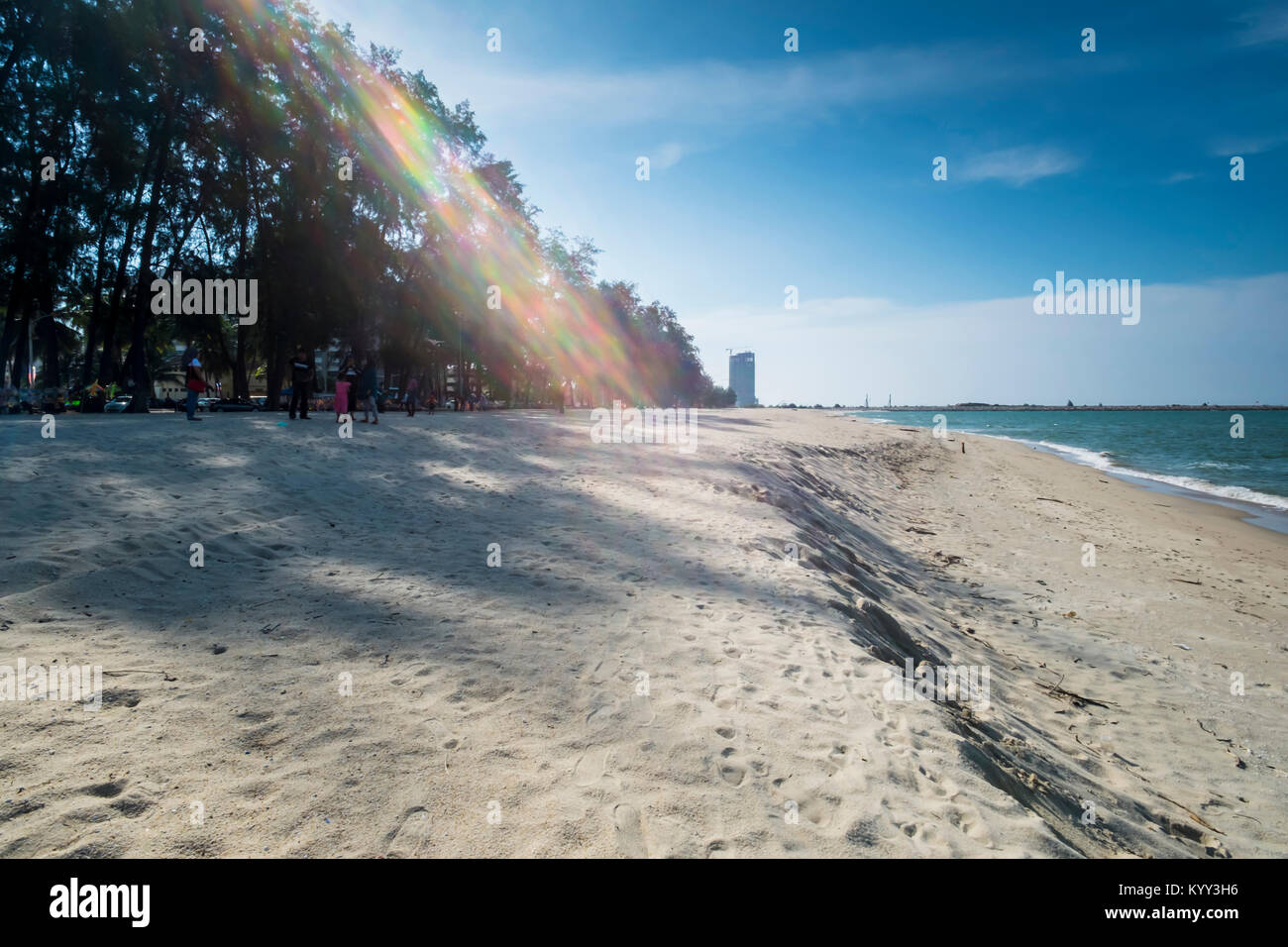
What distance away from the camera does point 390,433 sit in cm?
1525

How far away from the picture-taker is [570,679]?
4578mm

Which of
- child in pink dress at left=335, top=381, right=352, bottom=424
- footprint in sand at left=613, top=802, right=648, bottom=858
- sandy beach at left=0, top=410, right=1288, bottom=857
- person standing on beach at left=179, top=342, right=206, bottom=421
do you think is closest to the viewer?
footprint in sand at left=613, top=802, right=648, bottom=858

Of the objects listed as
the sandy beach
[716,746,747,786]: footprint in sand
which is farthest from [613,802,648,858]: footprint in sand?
[716,746,747,786]: footprint in sand

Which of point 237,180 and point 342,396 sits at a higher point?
point 237,180

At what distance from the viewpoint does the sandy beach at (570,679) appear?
10.3ft

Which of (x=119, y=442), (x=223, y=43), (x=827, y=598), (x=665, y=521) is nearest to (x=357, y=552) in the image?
(x=665, y=521)

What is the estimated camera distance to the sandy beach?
3.15 metres

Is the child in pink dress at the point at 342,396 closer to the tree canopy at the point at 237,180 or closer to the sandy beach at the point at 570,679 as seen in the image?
the sandy beach at the point at 570,679

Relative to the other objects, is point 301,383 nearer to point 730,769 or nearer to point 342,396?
point 342,396

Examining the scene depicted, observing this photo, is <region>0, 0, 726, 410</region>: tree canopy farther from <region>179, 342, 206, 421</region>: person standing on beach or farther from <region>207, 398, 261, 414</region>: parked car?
<region>179, 342, 206, 421</region>: person standing on beach

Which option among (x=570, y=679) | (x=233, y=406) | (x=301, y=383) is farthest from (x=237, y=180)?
(x=570, y=679)

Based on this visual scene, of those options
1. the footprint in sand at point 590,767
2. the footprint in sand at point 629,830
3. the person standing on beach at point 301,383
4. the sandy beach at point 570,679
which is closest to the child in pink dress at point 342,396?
the person standing on beach at point 301,383
